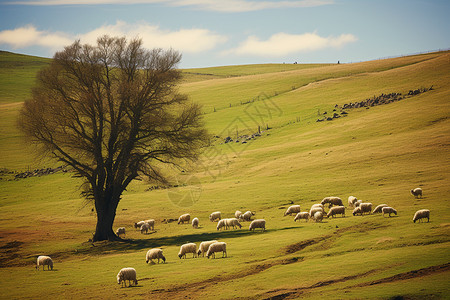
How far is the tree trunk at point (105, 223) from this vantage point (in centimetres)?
3219

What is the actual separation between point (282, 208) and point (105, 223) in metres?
14.8

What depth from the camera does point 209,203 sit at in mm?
42719

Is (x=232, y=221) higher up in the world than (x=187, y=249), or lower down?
lower down

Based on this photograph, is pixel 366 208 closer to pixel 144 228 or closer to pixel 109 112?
pixel 144 228

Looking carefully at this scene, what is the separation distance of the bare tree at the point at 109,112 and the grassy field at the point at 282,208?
2737 mm

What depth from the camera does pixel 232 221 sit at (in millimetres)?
31516

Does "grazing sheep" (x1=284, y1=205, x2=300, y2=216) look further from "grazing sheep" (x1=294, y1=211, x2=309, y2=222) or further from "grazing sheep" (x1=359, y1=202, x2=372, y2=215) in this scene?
"grazing sheep" (x1=359, y1=202, x2=372, y2=215)

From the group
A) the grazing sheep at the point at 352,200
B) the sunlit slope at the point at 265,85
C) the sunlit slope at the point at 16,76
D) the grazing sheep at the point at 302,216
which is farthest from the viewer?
the sunlit slope at the point at 16,76

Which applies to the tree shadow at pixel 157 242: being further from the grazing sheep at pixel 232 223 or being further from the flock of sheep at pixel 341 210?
the flock of sheep at pixel 341 210

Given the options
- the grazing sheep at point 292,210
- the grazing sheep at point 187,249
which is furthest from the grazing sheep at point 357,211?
the grazing sheep at point 187,249

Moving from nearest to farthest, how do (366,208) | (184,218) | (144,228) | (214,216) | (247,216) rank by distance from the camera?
1. (366,208)
2. (247,216)
3. (144,228)
4. (214,216)
5. (184,218)

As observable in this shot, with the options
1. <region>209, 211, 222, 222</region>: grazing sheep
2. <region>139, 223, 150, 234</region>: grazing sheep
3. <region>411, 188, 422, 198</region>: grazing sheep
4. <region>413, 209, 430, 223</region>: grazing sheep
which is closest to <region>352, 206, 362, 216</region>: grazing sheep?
<region>411, 188, 422, 198</region>: grazing sheep

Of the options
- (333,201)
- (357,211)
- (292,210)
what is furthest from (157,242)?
(357,211)

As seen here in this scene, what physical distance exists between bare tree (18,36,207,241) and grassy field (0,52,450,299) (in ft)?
8.98
